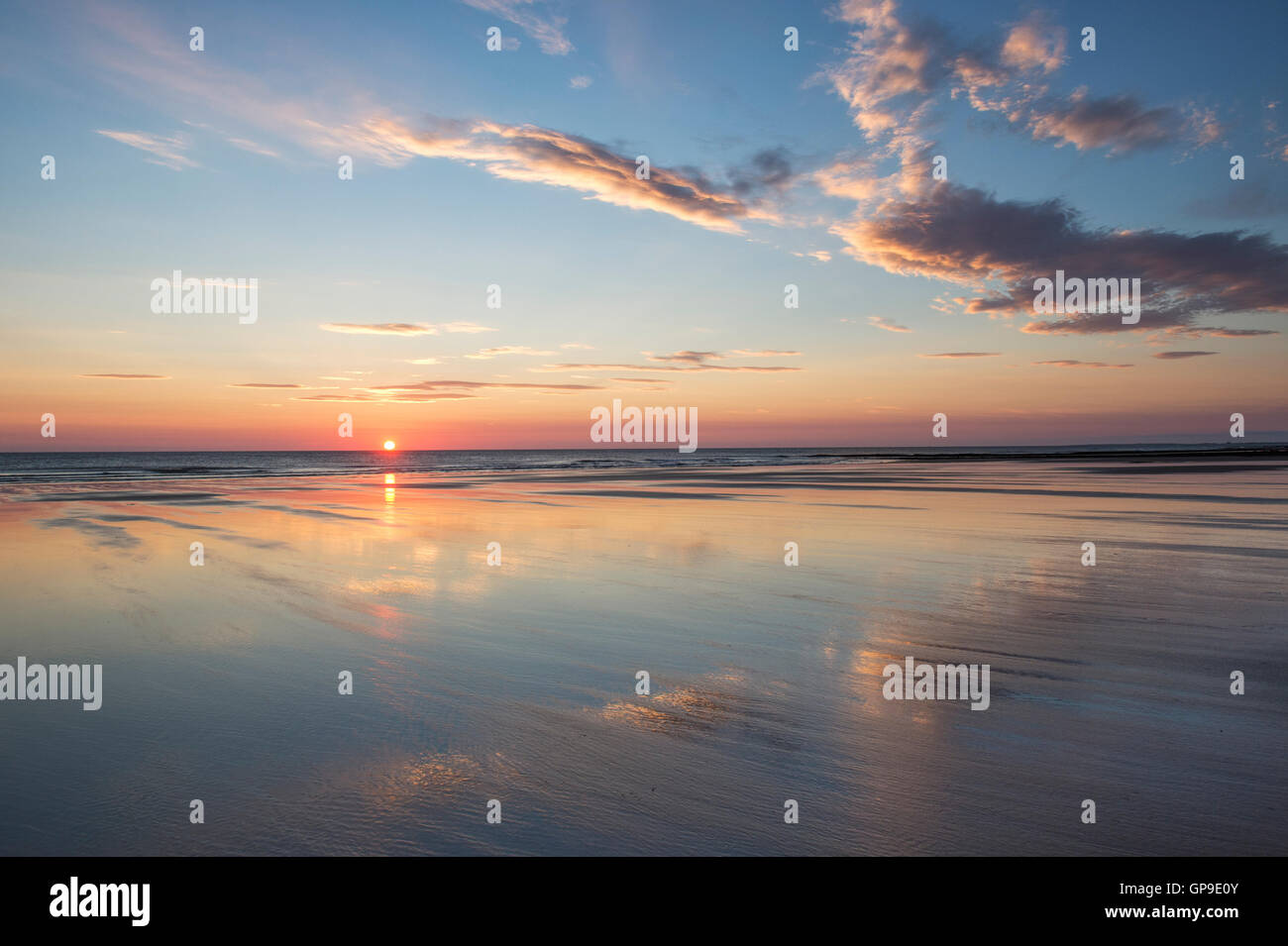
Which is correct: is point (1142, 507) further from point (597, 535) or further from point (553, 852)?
point (553, 852)

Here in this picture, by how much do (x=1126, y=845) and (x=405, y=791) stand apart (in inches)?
159

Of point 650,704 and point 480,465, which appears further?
point 480,465

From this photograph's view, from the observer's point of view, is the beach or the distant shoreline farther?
the distant shoreline

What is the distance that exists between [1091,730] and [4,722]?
27.1 ft

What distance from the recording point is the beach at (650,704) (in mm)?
3930

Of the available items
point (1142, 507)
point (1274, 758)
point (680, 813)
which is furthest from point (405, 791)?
point (1142, 507)

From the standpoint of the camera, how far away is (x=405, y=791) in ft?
14.2

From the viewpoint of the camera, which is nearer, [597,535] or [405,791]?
[405,791]

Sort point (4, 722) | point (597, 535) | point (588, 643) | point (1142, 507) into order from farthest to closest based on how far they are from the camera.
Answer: point (1142, 507)
point (597, 535)
point (588, 643)
point (4, 722)

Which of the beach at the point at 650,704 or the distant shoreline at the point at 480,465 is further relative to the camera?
the distant shoreline at the point at 480,465

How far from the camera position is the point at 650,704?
5.73 meters

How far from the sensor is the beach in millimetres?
3930
